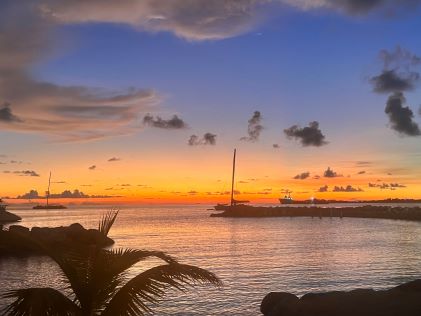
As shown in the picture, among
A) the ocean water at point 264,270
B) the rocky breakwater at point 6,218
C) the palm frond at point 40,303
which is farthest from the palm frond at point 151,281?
the rocky breakwater at point 6,218

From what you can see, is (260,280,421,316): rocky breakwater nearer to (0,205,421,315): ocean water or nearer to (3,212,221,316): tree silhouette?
(0,205,421,315): ocean water

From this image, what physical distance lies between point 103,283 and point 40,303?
97 centimetres

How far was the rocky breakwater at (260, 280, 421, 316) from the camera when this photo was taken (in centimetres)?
1886

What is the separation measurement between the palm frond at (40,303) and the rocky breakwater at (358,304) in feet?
50.8

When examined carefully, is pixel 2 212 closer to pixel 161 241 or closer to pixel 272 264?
pixel 161 241

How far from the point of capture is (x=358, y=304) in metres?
19.9

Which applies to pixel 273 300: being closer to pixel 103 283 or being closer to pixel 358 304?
pixel 358 304

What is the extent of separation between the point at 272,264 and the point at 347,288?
1453 cm

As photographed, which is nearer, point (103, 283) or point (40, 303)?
point (40, 303)

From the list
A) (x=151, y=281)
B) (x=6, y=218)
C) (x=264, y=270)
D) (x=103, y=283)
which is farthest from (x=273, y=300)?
(x=6, y=218)

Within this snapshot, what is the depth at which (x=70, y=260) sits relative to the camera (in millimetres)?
7137

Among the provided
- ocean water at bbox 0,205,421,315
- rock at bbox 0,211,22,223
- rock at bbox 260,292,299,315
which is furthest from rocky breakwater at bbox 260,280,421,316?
rock at bbox 0,211,22,223

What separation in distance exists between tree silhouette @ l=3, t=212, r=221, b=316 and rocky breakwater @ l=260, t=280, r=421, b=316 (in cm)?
1456

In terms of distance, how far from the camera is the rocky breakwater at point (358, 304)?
1886 cm
